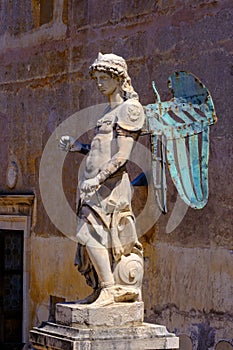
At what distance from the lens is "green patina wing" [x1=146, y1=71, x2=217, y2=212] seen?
329 inches

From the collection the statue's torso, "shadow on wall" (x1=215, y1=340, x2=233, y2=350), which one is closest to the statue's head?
the statue's torso

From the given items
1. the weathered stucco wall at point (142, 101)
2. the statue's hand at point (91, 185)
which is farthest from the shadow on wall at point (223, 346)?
the statue's hand at point (91, 185)

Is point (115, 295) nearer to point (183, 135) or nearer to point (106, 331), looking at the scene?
point (106, 331)

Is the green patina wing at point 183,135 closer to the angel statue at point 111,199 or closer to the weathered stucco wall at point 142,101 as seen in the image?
the angel statue at point 111,199

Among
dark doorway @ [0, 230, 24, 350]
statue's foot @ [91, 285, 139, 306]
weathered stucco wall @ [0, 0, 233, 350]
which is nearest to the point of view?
statue's foot @ [91, 285, 139, 306]

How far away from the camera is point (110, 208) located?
7.91 metres

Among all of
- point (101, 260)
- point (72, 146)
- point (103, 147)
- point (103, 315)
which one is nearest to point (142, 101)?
point (72, 146)

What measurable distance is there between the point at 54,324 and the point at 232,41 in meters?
3.41

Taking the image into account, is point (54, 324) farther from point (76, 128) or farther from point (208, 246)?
point (76, 128)

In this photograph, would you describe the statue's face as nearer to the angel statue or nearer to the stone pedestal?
the angel statue

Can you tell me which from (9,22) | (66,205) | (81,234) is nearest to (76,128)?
(66,205)

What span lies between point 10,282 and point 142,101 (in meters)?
3.46

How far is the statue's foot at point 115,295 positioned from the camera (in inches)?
307

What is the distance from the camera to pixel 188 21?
35.4 ft
